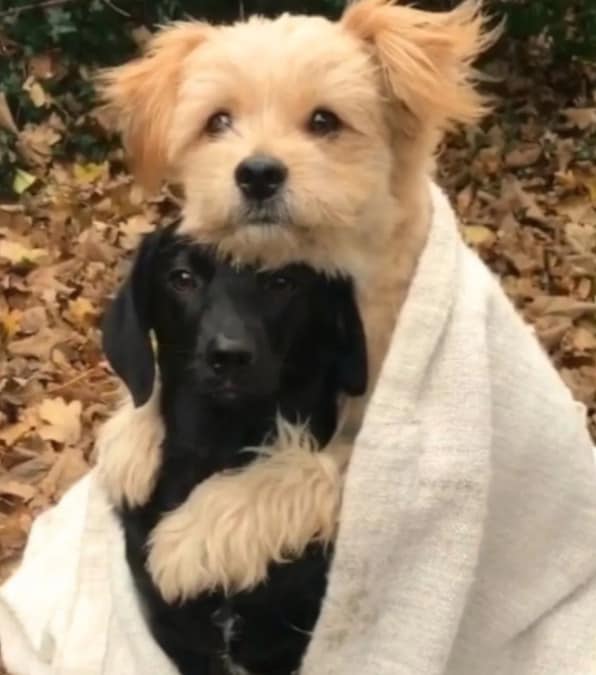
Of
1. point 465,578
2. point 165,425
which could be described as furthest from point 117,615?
point 465,578

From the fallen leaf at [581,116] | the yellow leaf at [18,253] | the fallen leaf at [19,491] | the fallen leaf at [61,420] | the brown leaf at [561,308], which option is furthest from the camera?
the fallen leaf at [581,116]

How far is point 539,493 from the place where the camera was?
6.18 feet

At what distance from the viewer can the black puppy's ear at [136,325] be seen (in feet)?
5.54

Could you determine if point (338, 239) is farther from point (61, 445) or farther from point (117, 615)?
point (61, 445)

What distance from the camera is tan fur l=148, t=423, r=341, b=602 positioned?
5.66 feet

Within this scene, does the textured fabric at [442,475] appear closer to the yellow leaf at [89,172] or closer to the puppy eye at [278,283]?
the puppy eye at [278,283]

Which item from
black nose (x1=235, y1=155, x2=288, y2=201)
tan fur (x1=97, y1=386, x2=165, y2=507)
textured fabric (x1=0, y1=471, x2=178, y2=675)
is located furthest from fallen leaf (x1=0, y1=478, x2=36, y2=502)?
black nose (x1=235, y1=155, x2=288, y2=201)

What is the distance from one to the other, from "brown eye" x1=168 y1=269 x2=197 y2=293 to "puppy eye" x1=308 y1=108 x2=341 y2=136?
187 mm

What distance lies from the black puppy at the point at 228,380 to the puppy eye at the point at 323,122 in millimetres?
139

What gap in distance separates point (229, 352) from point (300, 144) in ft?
0.71

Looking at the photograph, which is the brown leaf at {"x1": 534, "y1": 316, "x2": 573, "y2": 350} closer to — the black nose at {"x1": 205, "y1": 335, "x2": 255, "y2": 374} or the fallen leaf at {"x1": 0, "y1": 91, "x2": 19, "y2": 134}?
the fallen leaf at {"x1": 0, "y1": 91, "x2": 19, "y2": 134}

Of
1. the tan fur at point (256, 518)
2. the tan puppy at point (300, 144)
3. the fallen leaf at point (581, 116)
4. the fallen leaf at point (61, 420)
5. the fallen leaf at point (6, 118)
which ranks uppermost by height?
the tan puppy at point (300, 144)

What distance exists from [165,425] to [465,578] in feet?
1.14

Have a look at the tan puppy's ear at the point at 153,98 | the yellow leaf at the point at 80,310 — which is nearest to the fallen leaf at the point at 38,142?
the yellow leaf at the point at 80,310
